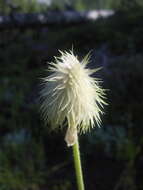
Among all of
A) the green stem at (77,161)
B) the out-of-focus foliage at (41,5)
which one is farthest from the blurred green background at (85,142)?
the out-of-focus foliage at (41,5)

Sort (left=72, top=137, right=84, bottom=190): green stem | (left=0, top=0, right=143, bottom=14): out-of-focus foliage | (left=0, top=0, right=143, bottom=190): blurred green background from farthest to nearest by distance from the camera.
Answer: (left=0, top=0, right=143, bottom=14): out-of-focus foliage < (left=0, top=0, right=143, bottom=190): blurred green background < (left=72, top=137, right=84, bottom=190): green stem

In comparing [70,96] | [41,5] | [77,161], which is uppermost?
[41,5]

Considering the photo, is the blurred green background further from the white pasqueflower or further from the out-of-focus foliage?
the out-of-focus foliage

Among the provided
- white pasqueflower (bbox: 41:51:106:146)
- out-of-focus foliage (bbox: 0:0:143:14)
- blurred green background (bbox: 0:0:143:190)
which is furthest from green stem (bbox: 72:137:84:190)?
out-of-focus foliage (bbox: 0:0:143:14)

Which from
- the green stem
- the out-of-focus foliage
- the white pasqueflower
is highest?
the out-of-focus foliage

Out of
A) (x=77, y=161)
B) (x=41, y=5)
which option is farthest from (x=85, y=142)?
(x=41, y=5)

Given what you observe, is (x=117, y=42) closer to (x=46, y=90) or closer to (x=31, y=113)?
(x=31, y=113)

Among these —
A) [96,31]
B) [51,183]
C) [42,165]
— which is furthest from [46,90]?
[96,31]

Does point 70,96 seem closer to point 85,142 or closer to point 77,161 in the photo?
point 77,161
